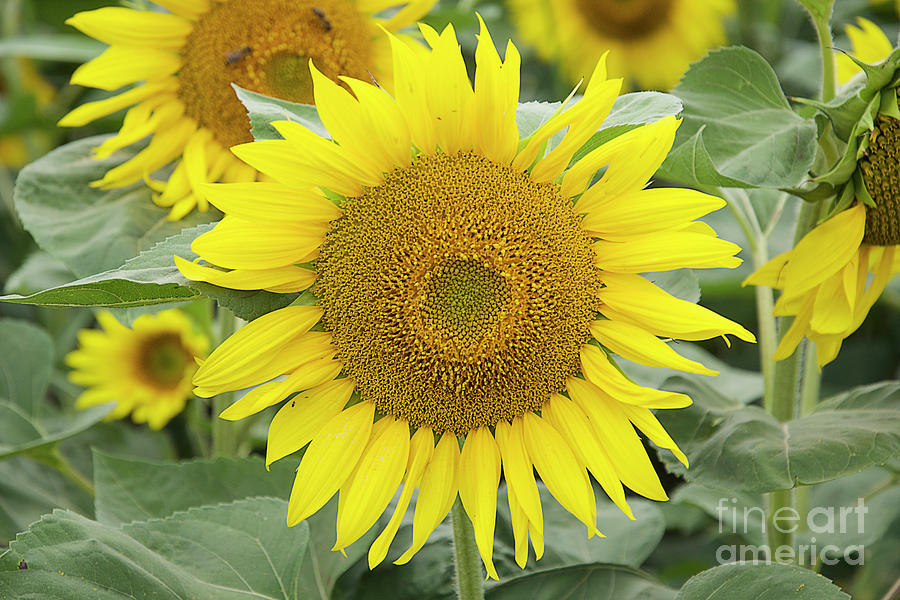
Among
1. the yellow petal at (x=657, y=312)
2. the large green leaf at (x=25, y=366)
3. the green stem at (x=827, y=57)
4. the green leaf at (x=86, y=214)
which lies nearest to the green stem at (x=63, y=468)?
the large green leaf at (x=25, y=366)

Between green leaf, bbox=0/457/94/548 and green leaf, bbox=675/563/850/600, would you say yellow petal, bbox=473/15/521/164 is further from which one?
green leaf, bbox=0/457/94/548

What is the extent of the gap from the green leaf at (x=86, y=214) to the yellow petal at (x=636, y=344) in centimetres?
52

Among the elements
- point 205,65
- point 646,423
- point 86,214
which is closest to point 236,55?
point 205,65

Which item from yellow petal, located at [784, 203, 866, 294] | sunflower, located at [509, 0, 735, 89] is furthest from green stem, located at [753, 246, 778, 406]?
sunflower, located at [509, 0, 735, 89]

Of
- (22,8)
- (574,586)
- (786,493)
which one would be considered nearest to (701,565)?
(786,493)

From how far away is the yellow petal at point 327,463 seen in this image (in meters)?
0.73

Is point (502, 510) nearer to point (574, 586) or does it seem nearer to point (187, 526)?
point (574, 586)

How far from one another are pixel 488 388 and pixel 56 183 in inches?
25.6

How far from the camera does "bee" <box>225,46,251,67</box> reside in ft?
3.42

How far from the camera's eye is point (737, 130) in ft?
2.93

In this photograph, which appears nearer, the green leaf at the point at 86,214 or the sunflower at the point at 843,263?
the sunflower at the point at 843,263

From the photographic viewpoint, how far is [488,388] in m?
0.75

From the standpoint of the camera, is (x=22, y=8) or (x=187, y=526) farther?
(x=22, y=8)

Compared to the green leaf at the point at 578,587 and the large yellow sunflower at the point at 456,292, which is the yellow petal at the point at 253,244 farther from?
the green leaf at the point at 578,587
